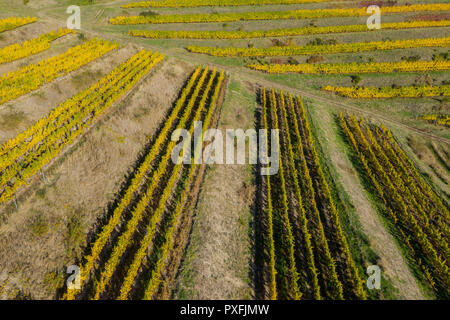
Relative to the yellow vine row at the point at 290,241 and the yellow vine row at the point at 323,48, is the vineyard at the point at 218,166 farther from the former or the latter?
the yellow vine row at the point at 323,48

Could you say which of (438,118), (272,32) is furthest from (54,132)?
(438,118)

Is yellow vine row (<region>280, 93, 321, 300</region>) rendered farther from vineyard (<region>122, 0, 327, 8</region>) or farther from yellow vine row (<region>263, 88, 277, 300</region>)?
vineyard (<region>122, 0, 327, 8</region>)

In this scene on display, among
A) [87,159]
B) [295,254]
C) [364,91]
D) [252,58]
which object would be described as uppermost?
[252,58]

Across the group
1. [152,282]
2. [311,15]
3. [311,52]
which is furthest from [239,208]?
[311,15]

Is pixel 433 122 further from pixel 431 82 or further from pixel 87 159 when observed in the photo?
pixel 87 159

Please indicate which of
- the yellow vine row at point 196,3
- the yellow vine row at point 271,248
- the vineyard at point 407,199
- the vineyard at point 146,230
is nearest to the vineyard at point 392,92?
the vineyard at point 407,199
